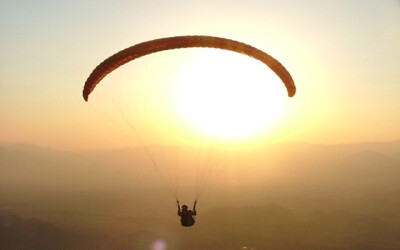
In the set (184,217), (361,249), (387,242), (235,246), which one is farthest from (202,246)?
(184,217)

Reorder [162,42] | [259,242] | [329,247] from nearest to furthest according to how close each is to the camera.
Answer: [162,42] < [329,247] < [259,242]

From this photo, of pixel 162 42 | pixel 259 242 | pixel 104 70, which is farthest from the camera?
pixel 259 242

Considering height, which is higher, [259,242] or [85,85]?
[259,242]

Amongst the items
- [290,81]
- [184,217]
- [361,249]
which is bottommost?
[184,217]

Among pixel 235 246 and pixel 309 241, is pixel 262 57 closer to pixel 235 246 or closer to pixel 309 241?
pixel 235 246

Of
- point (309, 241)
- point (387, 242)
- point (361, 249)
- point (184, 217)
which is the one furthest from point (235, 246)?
point (184, 217)

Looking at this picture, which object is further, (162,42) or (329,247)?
(329,247)

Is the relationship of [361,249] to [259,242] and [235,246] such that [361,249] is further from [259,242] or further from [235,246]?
[235,246]
